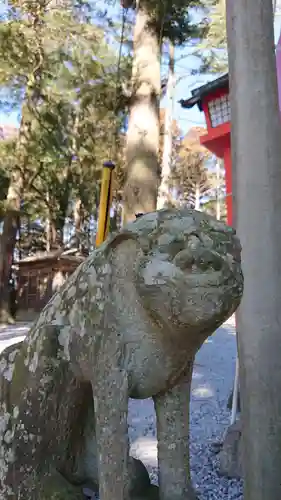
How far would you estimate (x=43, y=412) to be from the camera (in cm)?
108

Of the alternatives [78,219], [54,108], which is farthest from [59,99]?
[78,219]

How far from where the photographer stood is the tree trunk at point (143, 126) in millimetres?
4098

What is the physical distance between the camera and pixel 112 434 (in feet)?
3.11

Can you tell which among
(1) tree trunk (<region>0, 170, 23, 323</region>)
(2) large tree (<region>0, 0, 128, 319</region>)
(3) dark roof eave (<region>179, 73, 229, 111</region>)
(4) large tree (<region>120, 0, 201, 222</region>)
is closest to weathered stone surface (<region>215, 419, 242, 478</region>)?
(4) large tree (<region>120, 0, 201, 222</region>)

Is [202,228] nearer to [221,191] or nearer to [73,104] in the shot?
[73,104]

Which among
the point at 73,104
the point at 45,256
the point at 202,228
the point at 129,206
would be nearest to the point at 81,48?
the point at 73,104

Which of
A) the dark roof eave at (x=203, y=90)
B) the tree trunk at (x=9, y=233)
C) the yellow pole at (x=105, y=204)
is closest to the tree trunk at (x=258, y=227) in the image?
the yellow pole at (x=105, y=204)

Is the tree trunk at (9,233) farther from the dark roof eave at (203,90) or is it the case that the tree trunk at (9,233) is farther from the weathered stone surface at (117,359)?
the weathered stone surface at (117,359)

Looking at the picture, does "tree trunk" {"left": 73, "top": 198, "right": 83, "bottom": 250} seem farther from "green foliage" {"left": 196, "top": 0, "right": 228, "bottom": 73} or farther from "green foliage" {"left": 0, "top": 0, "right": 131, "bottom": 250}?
"green foliage" {"left": 196, "top": 0, "right": 228, "bottom": 73}

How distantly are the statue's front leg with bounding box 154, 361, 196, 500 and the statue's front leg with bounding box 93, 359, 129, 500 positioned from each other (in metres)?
0.13

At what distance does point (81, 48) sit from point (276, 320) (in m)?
8.20

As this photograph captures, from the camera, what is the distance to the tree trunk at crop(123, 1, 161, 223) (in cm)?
410

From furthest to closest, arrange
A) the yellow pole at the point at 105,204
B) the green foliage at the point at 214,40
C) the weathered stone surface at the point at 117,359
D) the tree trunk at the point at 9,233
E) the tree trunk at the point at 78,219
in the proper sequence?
the tree trunk at the point at 78,219, the tree trunk at the point at 9,233, the green foliage at the point at 214,40, the yellow pole at the point at 105,204, the weathered stone surface at the point at 117,359

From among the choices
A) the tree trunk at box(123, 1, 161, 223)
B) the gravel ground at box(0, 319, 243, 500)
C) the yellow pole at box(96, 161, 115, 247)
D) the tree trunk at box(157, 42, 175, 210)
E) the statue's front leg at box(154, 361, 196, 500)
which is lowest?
the gravel ground at box(0, 319, 243, 500)
